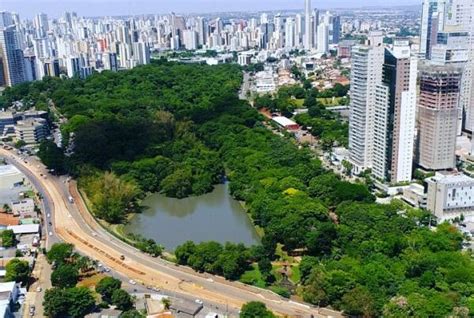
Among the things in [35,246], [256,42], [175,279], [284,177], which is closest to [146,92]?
[284,177]

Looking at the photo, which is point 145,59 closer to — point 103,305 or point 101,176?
point 101,176

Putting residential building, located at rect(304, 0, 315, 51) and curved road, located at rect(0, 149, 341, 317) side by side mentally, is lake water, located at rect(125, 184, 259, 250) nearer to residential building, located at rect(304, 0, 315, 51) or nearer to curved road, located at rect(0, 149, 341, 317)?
curved road, located at rect(0, 149, 341, 317)

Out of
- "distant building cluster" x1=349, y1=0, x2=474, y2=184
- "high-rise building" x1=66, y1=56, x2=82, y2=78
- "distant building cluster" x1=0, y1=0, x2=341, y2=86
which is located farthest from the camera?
"high-rise building" x1=66, y1=56, x2=82, y2=78

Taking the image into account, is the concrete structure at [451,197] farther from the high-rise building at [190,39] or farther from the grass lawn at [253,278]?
the high-rise building at [190,39]

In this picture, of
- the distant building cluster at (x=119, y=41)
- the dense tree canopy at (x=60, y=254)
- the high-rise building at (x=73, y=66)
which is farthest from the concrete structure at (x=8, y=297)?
the high-rise building at (x=73, y=66)

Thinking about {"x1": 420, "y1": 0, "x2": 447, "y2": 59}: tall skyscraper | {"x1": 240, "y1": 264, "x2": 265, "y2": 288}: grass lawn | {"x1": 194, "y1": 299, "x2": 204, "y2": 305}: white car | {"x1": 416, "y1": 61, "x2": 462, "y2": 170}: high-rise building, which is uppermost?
{"x1": 420, "y1": 0, "x2": 447, "y2": 59}: tall skyscraper

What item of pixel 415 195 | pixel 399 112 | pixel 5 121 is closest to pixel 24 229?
pixel 415 195

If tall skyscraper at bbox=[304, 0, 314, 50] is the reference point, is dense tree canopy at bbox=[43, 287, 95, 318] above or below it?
below

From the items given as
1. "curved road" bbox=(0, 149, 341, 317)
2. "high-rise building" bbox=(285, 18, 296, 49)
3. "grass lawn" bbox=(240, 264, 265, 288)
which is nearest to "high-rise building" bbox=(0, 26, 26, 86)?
"curved road" bbox=(0, 149, 341, 317)
